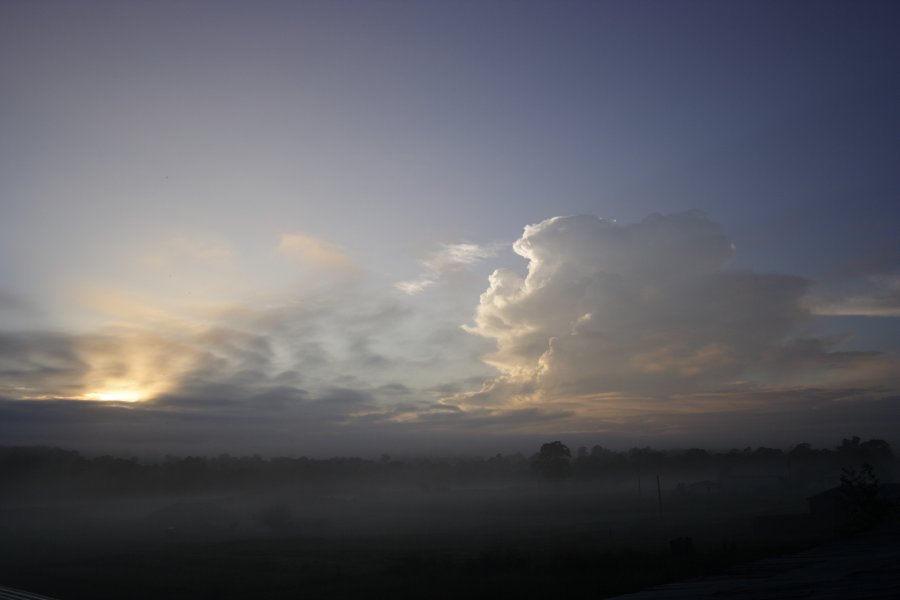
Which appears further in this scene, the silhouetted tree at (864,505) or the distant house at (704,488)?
the distant house at (704,488)

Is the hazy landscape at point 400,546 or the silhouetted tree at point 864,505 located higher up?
the silhouetted tree at point 864,505

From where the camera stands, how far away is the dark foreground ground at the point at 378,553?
126 ft

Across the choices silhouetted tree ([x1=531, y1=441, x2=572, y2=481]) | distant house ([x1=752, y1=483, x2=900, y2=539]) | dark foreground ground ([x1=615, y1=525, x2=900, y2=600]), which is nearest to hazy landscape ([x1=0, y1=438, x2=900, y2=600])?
distant house ([x1=752, y1=483, x2=900, y2=539])

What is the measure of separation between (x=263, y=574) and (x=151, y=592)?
8.49 meters

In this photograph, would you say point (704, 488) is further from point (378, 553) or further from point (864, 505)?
point (864, 505)

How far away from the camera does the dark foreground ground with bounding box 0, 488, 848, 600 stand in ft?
126

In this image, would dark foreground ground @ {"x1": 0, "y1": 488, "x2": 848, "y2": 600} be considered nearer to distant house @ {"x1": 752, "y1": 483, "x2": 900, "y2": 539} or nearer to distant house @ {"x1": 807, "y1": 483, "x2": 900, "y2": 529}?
distant house @ {"x1": 752, "y1": 483, "x2": 900, "y2": 539}

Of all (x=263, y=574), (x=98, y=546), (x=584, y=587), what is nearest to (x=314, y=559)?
(x=263, y=574)

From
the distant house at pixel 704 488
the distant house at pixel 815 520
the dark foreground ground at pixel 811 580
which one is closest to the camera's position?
the dark foreground ground at pixel 811 580

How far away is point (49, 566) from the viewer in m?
55.5

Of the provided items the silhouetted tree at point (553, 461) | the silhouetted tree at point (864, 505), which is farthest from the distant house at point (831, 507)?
the silhouetted tree at point (553, 461)

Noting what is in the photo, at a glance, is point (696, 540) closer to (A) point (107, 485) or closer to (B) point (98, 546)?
(B) point (98, 546)

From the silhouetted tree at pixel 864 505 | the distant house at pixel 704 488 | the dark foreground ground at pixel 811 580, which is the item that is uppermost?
the dark foreground ground at pixel 811 580

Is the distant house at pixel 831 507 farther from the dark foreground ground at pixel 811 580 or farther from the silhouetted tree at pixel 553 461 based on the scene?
the silhouetted tree at pixel 553 461
